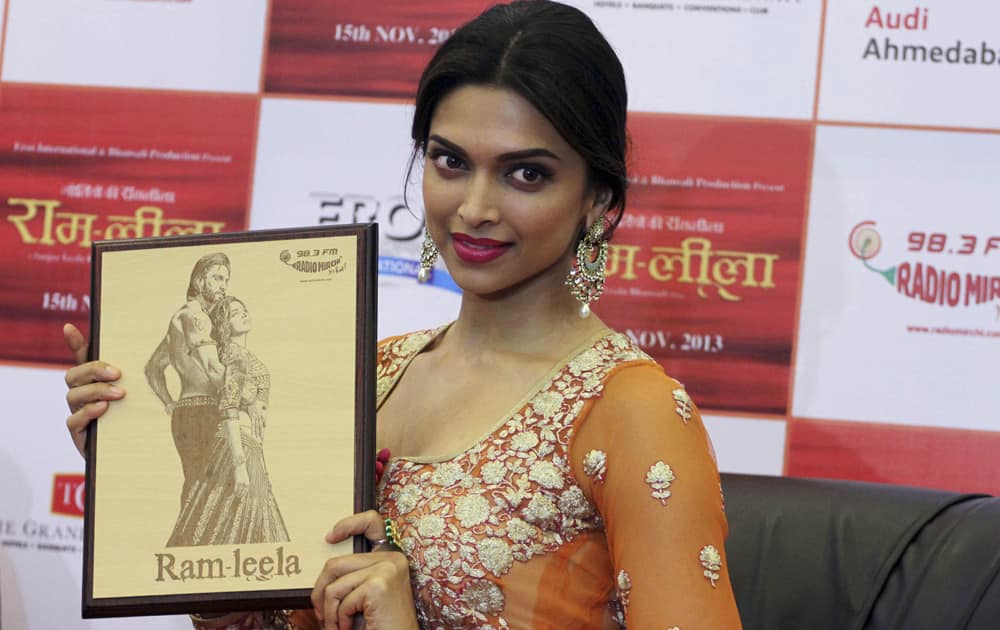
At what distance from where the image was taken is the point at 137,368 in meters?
1.57

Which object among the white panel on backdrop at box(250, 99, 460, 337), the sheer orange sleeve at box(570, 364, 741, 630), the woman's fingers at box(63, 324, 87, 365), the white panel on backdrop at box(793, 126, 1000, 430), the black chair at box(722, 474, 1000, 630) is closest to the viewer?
the sheer orange sleeve at box(570, 364, 741, 630)

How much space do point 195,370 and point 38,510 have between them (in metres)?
1.44

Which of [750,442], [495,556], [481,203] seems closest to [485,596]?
[495,556]

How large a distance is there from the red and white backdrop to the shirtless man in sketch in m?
1.10

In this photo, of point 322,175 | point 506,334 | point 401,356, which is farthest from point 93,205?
point 506,334

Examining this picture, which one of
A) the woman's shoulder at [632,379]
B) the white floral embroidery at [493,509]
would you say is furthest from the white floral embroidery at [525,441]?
the woman's shoulder at [632,379]

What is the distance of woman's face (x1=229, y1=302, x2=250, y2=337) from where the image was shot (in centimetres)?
155

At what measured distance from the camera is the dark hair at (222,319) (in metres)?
1.54

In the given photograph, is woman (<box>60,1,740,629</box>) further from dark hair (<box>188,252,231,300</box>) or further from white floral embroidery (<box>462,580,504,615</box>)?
dark hair (<box>188,252,231,300</box>)

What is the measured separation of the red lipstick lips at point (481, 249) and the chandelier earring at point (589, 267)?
0.43ft

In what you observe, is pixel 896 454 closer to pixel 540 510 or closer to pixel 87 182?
pixel 540 510

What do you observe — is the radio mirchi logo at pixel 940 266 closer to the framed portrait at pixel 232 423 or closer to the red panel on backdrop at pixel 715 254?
the red panel on backdrop at pixel 715 254

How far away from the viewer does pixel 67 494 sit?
2.77m

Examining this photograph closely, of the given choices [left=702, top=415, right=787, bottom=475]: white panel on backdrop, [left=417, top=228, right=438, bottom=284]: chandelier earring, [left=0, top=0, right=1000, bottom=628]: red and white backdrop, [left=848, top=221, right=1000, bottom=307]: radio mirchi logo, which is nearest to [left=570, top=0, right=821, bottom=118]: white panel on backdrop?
[left=0, top=0, right=1000, bottom=628]: red and white backdrop
